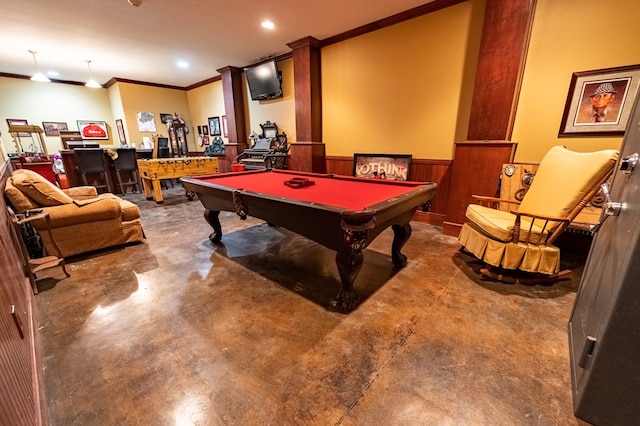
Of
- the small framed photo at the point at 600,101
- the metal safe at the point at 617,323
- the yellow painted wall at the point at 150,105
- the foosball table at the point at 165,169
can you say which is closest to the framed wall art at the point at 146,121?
the yellow painted wall at the point at 150,105

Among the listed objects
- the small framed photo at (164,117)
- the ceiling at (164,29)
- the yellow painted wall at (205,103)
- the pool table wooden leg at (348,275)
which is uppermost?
the ceiling at (164,29)

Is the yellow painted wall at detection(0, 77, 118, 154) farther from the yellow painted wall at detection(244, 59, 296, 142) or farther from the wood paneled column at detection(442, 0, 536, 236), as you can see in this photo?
the wood paneled column at detection(442, 0, 536, 236)

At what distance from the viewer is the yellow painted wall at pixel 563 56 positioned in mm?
2316

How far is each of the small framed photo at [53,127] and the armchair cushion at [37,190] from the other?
237 inches

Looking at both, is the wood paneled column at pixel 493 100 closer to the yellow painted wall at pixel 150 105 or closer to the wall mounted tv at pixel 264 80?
the wall mounted tv at pixel 264 80

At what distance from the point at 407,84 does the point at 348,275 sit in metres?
3.09

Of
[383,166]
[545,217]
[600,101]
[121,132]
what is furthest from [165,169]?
[600,101]

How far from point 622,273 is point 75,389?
8.20 feet

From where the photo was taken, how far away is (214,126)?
7.34 meters

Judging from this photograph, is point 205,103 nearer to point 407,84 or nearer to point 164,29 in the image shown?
point 164,29

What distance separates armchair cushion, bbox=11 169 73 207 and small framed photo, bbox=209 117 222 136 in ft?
16.3

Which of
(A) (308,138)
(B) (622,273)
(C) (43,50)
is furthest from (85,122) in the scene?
(B) (622,273)

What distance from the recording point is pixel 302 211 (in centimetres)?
178

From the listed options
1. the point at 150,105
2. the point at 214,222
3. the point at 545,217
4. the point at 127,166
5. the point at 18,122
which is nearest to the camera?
the point at 545,217
